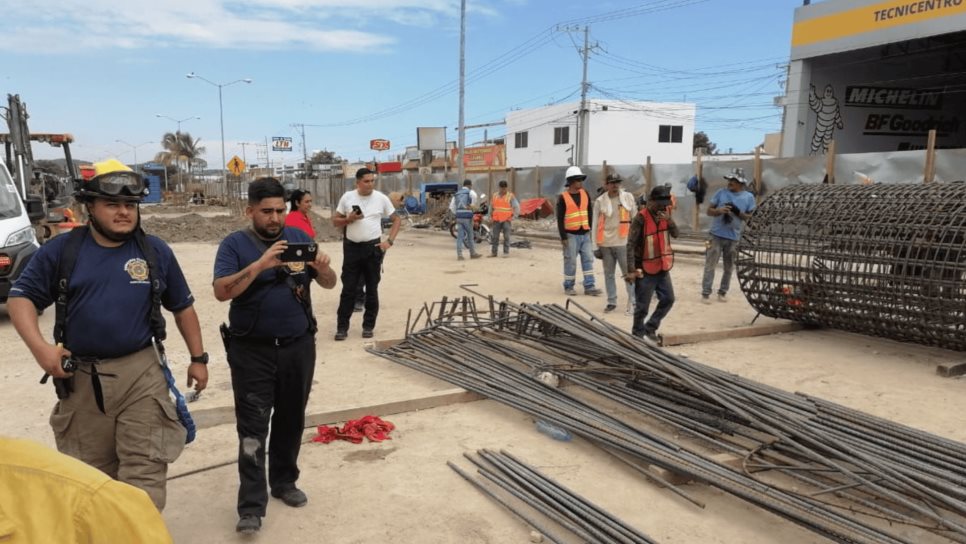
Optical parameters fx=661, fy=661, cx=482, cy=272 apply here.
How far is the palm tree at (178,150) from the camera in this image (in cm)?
6634

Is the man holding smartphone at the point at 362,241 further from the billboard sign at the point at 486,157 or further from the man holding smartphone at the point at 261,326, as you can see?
the billboard sign at the point at 486,157

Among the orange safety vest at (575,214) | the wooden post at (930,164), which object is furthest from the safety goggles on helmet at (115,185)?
the wooden post at (930,164)

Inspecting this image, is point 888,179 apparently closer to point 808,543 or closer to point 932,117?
point 808,543

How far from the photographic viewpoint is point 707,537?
3.26 meters

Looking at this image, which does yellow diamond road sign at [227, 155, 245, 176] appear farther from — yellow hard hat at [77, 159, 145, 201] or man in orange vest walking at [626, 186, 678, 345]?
yellow hard hat at [77, 159, 145, 201]

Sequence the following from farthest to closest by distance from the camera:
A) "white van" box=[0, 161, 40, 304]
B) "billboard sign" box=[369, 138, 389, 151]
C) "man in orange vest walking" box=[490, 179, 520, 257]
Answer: "billboard sign" box=[369, 138, 389, 151]
"man in orange vest walking" box=[490, 179, 520, 257]
"white van" box=[0, 161, 40, 304]

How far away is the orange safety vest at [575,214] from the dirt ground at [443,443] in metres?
1.69

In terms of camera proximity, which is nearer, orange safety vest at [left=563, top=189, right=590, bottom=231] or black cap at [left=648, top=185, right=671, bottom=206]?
black cap at [left=648, top=185, right=671, bottom=206]

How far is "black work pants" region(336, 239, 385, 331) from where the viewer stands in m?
7.05

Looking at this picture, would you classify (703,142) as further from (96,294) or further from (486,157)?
(96,294)

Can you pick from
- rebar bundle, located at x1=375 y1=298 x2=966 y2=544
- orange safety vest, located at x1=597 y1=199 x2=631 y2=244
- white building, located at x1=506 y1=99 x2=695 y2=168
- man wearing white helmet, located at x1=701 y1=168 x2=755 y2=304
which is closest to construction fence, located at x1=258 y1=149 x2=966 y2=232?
man wearing white helmet, located at x1=701 y1=168 x2=755 y2=304

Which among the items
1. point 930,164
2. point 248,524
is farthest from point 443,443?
point 930,164

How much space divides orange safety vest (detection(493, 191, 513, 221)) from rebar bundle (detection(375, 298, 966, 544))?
302 inches

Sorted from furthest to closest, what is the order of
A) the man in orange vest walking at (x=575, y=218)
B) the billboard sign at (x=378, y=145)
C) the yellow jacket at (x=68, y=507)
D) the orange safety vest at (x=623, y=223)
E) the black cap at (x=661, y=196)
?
the billboard sign at (x=378, y=145) → the man in orange vest walking at (x=575, y=218) → the orange safety vest at (x=623, y=223) → the black cap at (x=661, y=196) → the yellow jacket at (x=68, y=507)
